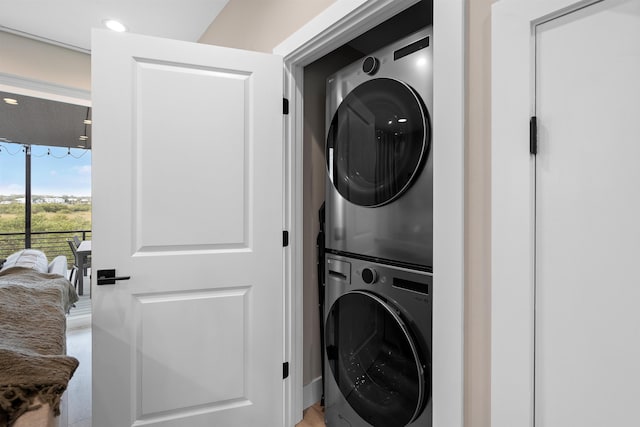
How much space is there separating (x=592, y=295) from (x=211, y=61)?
1.68 metres

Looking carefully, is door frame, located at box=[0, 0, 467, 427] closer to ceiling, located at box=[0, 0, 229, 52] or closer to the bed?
the bed

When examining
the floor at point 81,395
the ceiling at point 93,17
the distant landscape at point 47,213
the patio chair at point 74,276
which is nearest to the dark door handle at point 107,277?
the floor at point 81,395

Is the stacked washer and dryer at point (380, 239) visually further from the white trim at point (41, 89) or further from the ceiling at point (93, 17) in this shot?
the white trim at point (41, 89)

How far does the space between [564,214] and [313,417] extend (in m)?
1.75

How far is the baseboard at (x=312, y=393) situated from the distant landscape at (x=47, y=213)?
4.63 metres

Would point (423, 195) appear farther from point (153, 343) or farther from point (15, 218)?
point (15, 218)

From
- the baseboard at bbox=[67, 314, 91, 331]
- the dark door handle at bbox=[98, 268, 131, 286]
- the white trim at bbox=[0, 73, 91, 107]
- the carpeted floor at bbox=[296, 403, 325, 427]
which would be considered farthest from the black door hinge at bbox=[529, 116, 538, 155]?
the baseboard at bbox=[67, 314, 91, 331]

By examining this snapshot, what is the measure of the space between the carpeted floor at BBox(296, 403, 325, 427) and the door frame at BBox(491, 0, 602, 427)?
49.7 inches

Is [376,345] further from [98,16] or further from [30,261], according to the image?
[98,16]

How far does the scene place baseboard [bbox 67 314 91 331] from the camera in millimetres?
3348

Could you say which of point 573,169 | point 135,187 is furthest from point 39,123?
point 573,169

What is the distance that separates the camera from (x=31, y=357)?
0.72 m

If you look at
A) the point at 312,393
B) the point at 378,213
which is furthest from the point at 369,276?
the point at 312,393

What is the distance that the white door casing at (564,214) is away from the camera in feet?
2.43
